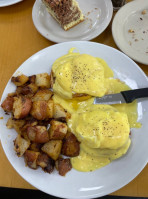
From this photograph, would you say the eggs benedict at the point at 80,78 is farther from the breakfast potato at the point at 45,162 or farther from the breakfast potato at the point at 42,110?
the breakfast potato at the point at 45,162

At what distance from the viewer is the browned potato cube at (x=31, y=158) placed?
1.17m

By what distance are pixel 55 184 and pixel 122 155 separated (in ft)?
1.37

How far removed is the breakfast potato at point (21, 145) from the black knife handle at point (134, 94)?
65 cm

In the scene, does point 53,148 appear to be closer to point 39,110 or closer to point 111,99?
point 39,110

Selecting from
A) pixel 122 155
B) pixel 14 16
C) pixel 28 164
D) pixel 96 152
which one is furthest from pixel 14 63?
pixel 122 155

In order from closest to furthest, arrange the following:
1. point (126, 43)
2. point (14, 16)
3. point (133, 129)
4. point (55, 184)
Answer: point (55, 184), point (133, 129), point (126, 43), point (14, 16)

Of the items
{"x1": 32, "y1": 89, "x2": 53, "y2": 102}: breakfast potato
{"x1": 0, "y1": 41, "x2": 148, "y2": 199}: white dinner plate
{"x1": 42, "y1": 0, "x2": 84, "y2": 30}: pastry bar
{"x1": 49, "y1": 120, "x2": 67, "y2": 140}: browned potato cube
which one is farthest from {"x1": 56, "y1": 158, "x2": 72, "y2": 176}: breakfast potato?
{"x1": 42, "y1": 0, "x2": 84, "y2": 30}: pastry bar

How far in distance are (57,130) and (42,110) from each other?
15 cm

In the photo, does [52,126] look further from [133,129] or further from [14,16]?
[14,16]

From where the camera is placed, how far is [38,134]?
46.7 inches

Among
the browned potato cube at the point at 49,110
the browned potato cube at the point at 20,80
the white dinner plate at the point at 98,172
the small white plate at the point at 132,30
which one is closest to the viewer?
the white dinner plate at the point at 98,172

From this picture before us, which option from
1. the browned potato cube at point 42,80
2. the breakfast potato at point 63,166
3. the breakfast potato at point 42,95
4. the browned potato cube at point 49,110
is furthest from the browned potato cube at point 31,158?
the browned potato cube at point 42,80

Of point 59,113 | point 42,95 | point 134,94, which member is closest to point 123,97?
point 134,94

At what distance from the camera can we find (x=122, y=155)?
1228 mm
